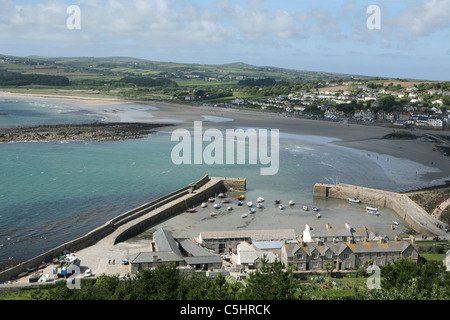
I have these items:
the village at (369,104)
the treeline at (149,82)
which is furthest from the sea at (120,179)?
the treeline at (149,82)

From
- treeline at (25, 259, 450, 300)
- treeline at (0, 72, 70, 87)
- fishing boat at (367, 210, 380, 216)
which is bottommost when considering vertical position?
fishing boat at (367, 210, 380, 216)

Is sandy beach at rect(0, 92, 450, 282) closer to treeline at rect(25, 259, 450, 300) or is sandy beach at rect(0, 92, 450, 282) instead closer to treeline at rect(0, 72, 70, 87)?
treeline at rect(25, 259, 450, 300)

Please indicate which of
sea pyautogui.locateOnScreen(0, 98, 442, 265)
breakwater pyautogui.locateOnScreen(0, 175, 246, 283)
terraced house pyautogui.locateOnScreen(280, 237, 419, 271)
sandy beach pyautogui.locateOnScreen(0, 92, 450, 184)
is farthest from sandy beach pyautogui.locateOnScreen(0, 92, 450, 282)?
terraced house pyautogui.locateOnScreen(280, 237, 419, 271)

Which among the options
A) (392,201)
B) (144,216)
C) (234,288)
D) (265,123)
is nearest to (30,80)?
(265,123)

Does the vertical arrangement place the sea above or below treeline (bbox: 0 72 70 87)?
below

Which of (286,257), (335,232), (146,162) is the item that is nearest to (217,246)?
(286,257)

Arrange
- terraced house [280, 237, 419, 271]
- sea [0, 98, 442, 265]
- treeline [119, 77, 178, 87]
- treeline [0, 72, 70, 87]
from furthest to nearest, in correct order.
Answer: treeline [119, 77, 178, 87]
treeline [0, 72, 70, 87]
sea [0, 98, 442, 265]
terraced house [280, 237, 419, 271]

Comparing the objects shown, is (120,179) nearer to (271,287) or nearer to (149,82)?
(271,287)
